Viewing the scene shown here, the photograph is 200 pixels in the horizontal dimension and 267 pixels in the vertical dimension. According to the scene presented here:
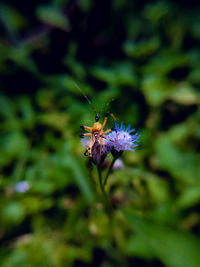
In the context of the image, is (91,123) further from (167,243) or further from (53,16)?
(53,16)

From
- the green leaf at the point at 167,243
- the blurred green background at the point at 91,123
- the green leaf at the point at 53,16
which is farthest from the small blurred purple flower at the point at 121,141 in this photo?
the green leaf at the point at 53,16

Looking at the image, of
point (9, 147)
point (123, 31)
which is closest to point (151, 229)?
point (9, 147)

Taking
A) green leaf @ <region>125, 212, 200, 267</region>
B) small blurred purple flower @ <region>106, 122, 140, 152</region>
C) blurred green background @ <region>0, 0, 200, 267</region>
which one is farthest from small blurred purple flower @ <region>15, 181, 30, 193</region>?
small blurred purple flower @ <region>106, 122, 140, 152</region>

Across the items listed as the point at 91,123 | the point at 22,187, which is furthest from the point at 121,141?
the point at 22,187

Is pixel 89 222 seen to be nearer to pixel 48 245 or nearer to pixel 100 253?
pixel 100 253

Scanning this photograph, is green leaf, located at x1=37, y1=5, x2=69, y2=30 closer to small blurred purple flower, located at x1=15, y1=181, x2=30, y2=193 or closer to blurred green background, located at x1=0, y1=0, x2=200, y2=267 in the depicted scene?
blurred green background, located at x1=0, y1=0, x2=200, y2=267

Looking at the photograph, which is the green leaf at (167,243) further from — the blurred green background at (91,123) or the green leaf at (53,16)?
the green leaf at (53,16)
